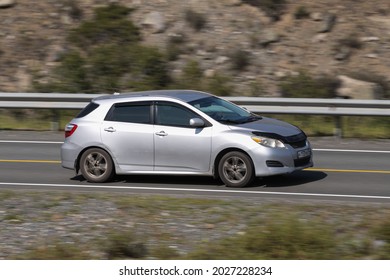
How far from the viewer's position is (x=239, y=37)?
29969 mm

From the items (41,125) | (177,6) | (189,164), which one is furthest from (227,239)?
(177,6)

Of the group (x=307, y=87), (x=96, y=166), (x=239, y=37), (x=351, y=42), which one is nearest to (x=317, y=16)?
(x=351, y=42)

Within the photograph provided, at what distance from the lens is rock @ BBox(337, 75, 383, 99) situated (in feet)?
84.9

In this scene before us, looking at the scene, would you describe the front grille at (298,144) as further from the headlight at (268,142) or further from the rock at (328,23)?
the rock at (328,23)

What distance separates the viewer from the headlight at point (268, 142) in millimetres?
13711

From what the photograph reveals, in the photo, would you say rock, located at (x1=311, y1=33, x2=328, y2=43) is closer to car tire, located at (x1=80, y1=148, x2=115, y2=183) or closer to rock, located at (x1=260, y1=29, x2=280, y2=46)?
rock, located at (x1=260, y1=29, x2=280, y2=46)

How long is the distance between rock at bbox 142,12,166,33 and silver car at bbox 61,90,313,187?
1625 cm

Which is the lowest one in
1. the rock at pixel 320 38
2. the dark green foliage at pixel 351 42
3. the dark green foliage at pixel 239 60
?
the dark green foliage at pixel 239 60

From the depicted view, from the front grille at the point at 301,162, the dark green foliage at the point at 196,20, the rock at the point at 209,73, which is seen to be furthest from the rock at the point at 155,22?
the front grille at the point at 301,162

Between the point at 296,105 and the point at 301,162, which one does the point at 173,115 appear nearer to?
the point at 301,162

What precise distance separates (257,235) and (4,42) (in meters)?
23.5

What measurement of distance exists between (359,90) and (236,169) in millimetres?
13061

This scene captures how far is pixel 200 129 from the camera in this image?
14.1 metres

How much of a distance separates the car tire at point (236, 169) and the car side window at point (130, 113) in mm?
1524
